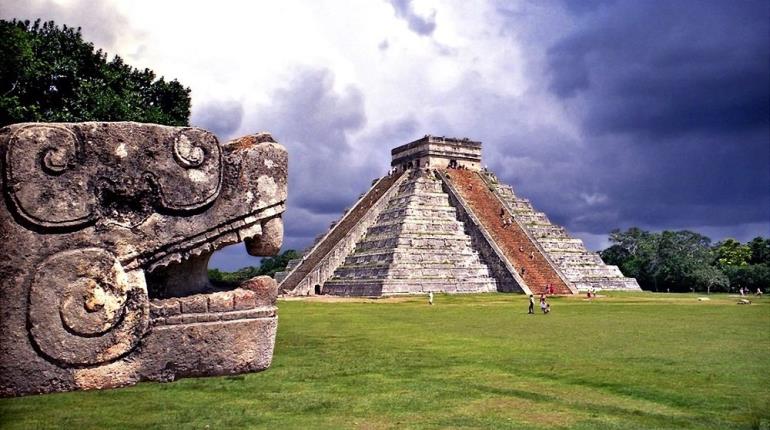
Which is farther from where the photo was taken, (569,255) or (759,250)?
(759,250)

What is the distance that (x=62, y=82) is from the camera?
1617 cm

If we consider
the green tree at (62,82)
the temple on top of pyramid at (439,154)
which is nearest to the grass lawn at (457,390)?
the green tree at (62,82)

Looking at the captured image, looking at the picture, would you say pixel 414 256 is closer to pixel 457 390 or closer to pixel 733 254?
pixel 457 390

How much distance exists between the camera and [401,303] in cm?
2914

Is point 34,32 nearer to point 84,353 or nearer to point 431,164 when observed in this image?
point 84,353

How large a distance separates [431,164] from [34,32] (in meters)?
34.5

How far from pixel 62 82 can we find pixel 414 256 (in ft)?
76.3

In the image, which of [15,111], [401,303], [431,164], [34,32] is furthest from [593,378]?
[431,164]

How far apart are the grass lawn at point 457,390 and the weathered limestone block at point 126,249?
673mm

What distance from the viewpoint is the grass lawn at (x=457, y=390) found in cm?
545

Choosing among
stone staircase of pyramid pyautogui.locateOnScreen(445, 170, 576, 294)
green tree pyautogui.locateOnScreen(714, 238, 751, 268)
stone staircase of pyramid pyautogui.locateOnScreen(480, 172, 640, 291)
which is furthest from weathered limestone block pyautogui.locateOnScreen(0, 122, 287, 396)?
green tree pyautogui.locateOnScreen(714, 238, 751, 268)

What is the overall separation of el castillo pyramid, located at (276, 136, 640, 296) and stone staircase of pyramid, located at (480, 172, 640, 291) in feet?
0.27

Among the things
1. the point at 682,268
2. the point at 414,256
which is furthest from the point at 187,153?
the point at 682,268

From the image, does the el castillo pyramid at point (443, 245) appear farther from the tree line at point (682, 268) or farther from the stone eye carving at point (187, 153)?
the stone eye carving at point (187, 153)
